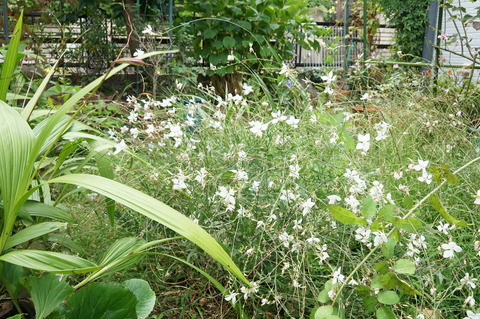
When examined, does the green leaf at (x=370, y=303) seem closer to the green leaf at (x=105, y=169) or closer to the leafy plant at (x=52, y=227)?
the leafy plant at (x=52, y=227)

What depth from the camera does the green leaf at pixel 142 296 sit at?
1.48 metres

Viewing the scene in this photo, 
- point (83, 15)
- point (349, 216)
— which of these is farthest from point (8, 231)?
point (83, 15)

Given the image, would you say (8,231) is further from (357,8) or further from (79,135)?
(357,8)

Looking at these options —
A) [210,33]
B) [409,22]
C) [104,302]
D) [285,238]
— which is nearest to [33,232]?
[104,302]

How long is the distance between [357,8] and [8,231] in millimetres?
11233

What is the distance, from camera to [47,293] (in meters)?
1.42

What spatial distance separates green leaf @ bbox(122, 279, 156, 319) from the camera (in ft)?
4.86

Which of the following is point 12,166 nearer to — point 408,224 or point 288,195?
point 288,195

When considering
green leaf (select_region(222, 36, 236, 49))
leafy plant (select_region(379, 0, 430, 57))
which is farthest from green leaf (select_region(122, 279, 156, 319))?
leafy plant (select_region(379, 0, 430, 57))

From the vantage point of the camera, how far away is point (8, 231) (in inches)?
57.6

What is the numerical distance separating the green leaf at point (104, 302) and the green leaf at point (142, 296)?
76mm

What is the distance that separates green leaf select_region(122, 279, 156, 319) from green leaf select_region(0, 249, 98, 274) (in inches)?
7.8

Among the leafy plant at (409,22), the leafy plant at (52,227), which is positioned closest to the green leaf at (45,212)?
the leafy plant at (52,227)

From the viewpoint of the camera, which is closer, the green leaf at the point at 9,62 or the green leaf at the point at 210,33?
the green leaf at the point at 9,62
